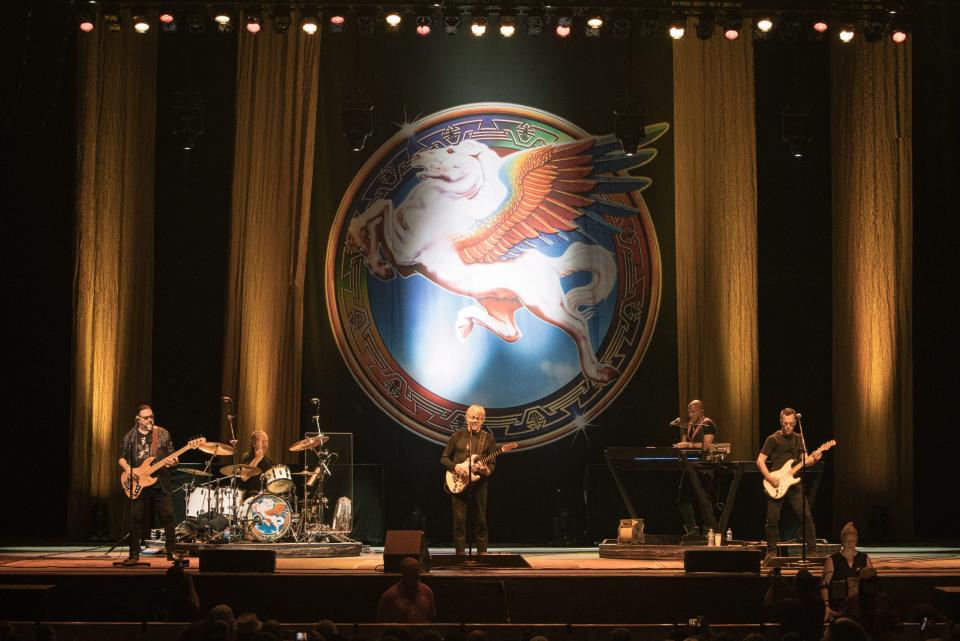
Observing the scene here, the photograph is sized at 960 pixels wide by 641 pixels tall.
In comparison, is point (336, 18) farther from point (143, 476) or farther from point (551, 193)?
point (143, 476)

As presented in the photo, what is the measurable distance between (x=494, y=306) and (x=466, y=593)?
5294 millimetres

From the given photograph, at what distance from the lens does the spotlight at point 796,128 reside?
44.2 feet

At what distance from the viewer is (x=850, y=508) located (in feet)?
45.4

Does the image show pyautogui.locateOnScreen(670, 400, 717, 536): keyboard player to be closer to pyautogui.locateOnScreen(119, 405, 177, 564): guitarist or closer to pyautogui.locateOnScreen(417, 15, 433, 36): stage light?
pyautogui.locateOnScreen(417, 15, 433, 36): stage light

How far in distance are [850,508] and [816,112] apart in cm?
464

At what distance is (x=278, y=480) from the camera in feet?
40.7

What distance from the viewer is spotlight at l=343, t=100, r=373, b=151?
1333 centimetres

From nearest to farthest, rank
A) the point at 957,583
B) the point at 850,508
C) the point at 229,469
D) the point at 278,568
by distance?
the point at 957,583 < the point at 278,568 < the point at 229,469 < the point at 850,508

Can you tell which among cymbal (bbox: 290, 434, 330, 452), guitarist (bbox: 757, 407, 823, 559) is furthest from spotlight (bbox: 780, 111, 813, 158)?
cymbal (bbox: 290, 434, 330, 452)

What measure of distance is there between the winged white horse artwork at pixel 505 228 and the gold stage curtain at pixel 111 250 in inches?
101

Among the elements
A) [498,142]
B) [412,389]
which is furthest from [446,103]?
[412,389]

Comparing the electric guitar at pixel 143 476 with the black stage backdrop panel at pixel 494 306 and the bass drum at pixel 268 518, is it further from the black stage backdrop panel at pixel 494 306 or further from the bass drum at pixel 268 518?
the black stage backdrop panel at pixel 494 306

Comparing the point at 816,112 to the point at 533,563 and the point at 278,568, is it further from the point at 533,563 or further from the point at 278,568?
the point at 278,568

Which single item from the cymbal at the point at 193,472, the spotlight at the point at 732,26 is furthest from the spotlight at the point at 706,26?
the cymbal at the point at 193,472
